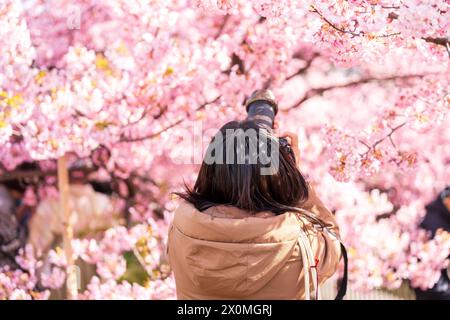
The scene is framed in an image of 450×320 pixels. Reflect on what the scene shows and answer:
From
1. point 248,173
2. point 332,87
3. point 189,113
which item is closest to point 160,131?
point 189,113

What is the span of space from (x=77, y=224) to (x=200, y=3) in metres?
3.55

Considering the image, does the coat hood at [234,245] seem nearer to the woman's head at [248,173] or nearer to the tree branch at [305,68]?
the woman's head at [248,173]

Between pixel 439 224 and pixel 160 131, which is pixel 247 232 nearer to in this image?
pixel 160 131

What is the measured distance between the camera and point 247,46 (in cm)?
409

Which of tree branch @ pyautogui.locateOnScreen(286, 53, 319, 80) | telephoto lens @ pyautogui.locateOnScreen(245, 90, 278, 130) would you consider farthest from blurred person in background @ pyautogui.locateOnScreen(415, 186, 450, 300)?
telephoto lens @ pyautogui.locateOnScreen(245, 90, 278, 130)

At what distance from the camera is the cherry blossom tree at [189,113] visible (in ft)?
11.4

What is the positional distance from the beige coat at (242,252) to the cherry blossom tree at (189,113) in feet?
4.29

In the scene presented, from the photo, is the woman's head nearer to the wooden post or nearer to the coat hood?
the coat hood

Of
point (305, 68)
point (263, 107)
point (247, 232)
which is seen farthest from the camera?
point (305, 68)

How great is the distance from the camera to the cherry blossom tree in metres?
3.49

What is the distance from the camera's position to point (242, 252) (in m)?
1.82

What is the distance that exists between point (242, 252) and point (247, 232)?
64mm

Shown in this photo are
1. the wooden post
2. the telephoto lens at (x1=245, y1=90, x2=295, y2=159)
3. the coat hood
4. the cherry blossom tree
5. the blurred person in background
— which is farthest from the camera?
the blurred person in background
